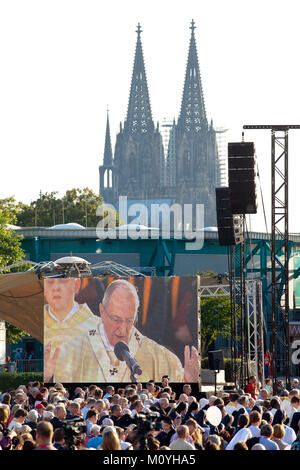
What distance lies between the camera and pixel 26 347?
232 feet

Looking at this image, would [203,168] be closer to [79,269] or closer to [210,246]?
[210,246]

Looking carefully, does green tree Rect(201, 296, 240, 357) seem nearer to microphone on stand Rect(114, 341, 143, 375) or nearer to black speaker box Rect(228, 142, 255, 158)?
microphone on stand Rect(114, 341, 143, 375)

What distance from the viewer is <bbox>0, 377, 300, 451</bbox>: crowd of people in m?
9.91

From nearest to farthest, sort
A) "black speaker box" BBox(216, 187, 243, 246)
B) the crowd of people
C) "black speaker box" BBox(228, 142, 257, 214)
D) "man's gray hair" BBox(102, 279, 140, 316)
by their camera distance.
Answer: the crowd of people → "black speaker box" BBox(228, 142, 257, 214) → "man's gray hair" BBox(102, 279, 140, 316) → "black speaker box" BBox(216, 187, 243, 246)

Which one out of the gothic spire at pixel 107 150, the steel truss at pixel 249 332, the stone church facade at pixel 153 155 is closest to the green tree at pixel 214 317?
the steel truss at pixel 249 332

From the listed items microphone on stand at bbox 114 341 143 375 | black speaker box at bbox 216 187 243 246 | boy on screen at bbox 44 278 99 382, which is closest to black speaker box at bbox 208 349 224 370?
Answer: microphone on stand at bbox 114 341 143 375

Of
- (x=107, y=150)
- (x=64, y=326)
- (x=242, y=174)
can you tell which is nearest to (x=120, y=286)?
(x=64, y=326)

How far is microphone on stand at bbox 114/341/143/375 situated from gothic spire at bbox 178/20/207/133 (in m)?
154

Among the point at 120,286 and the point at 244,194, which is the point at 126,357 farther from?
the point at 244,194

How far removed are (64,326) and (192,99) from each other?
15812 cm

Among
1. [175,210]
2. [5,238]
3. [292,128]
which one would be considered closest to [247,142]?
[292,128]

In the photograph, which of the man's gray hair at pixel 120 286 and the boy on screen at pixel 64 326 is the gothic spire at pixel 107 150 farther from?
the man's gray hair at pixel 120 286

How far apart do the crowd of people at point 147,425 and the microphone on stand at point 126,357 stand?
11.1 m

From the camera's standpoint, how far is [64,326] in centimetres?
3250
